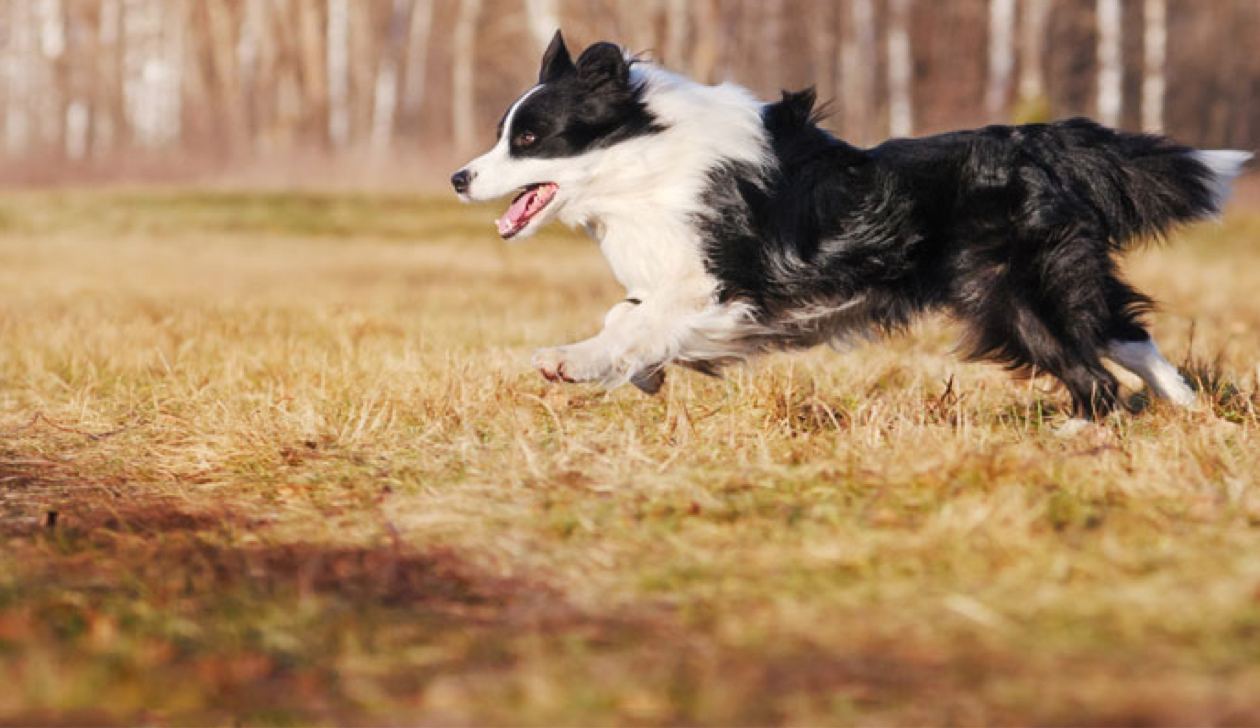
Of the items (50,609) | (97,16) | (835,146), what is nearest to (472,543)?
(50,609)

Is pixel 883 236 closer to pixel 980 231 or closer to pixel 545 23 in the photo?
pixel 980 231

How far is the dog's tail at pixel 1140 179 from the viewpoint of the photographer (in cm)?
431

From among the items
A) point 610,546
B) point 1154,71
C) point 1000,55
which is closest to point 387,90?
point 1000,55

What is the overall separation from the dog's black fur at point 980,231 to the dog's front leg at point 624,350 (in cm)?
21

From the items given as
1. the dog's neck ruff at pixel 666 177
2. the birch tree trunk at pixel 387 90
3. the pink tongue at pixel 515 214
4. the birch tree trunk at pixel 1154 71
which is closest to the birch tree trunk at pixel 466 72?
the birch tree trunk at pixel 387 90

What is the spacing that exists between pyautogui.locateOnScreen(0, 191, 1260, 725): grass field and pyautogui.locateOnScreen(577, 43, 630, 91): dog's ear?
3.66 feet

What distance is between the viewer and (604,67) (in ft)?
14.8

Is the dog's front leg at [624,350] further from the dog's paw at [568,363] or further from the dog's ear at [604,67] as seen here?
the dog's ear at [604,67]

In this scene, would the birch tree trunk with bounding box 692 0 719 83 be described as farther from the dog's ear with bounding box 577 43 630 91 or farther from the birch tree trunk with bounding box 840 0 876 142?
the dog's ear with bounding box 577 43 630 91

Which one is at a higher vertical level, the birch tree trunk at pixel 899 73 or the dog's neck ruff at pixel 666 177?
the birch tree trunk at pixel 899 73

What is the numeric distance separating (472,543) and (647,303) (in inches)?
56.6

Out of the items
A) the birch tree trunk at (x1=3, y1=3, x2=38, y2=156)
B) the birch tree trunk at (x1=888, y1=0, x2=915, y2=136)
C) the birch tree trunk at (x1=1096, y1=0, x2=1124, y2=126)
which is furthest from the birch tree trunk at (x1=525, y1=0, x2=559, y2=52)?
the birch tree trunk at (x1=3, y1=3, x2=38, y2=156)

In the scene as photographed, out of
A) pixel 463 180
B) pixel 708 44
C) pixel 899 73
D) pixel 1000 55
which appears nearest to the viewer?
pixel 463 180

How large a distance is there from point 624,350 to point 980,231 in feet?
3.98
